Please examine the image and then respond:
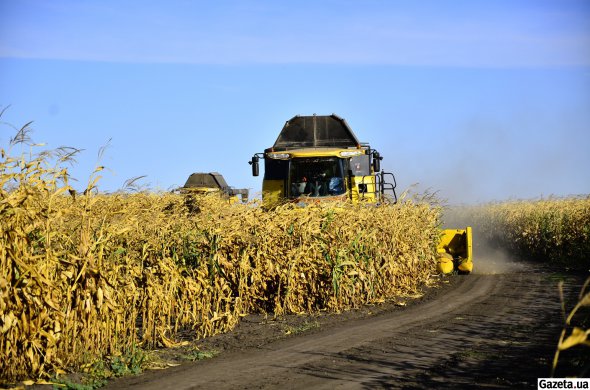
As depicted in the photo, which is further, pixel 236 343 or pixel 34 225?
pixel 236 343

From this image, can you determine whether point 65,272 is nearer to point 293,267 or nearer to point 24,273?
point 24,273

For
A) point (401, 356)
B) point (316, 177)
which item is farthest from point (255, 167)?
point (401, 356)

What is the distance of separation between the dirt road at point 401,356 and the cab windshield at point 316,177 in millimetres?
4569

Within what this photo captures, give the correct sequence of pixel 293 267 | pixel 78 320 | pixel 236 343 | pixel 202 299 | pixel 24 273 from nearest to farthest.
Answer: pixel 24 273
pixel 78 320
pixel 236 343
pixel 202 299
pixel 293 267

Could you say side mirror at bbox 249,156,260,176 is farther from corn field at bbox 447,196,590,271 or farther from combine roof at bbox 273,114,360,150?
corn field at bbox 447,196,590,271

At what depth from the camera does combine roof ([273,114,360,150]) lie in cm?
1992

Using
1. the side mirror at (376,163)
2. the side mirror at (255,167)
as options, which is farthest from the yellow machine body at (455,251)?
the side mirror at (255,167)

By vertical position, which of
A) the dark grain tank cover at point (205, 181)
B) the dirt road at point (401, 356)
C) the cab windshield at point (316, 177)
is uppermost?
the dark grain tank cover at point (205, 181)

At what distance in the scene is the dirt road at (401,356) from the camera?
8.35m

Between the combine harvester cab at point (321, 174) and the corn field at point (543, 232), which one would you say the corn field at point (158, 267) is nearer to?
the combine harvester cab at point (321, 174)

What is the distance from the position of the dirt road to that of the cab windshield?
15.0 feet

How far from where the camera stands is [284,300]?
45.8 feet

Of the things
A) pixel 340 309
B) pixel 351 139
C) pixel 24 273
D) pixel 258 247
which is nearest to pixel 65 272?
pixel 24 273

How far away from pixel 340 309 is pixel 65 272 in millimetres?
6567
